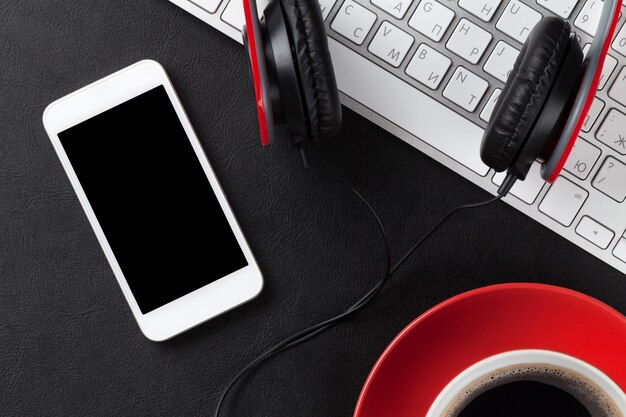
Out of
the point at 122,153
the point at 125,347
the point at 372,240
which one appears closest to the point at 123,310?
the point at 125,347

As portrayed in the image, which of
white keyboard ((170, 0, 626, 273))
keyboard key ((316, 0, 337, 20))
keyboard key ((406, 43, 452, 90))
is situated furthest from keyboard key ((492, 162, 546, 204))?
Answer: keyboard key ((316, 0, 337, 20))

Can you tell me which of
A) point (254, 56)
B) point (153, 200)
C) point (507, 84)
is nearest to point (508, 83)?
point (507, 84)

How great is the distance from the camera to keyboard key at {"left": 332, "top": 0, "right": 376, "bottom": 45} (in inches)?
20.9

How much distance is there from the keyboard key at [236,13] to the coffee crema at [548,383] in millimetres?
396

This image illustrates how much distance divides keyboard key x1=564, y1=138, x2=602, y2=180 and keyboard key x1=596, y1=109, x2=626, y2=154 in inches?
A: 0.5

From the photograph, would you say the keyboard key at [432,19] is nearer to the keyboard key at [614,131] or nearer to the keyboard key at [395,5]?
the keyboard key at [395,5]

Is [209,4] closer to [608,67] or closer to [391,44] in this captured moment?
[391,44]

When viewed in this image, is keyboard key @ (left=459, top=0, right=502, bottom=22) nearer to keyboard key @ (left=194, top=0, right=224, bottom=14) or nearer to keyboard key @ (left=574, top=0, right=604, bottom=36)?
keyboard key @ (left=574, top=0, right=604, bottom=36)

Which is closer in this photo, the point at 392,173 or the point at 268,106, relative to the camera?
the point at 268,106

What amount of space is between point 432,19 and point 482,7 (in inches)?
1.8

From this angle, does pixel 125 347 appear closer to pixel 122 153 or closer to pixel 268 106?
pixel 122 153

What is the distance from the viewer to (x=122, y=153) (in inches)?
23.1

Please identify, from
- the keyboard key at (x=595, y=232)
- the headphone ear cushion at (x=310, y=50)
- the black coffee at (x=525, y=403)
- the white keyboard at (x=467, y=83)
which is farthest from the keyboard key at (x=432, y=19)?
the black coffee at (x=525, y=403)

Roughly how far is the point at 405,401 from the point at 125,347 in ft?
0.94
